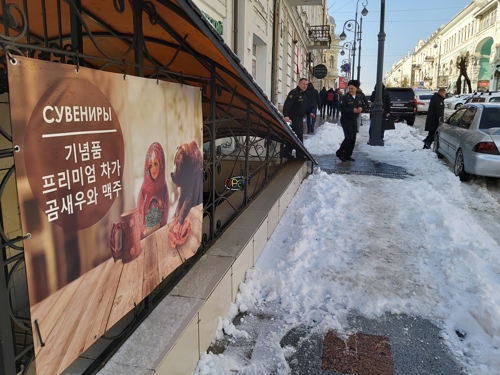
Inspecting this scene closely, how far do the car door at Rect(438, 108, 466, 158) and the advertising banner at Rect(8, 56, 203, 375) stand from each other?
26.7ft

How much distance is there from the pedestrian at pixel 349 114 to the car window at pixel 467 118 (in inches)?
83.1

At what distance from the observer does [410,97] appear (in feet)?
72.1

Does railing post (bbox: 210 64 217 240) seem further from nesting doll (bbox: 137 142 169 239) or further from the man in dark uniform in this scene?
the man in dark uniform

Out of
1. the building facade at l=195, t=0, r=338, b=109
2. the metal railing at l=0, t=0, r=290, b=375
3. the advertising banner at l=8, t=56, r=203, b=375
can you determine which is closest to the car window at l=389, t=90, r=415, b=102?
the building facade at l=195, t=0, r=338, b=109

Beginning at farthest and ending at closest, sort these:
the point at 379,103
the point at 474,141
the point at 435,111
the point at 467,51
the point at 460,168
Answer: the point at 467,51 < the point at 379,103 < the point at 435,111 < the point at 460,168 < the point at 474,141

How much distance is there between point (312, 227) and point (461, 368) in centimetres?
257

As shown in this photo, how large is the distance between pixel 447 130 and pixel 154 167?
8945 mm

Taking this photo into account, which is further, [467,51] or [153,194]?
[467,51]

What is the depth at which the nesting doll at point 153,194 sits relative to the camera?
2.34 metres

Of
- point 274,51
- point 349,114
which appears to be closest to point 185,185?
point 349,114

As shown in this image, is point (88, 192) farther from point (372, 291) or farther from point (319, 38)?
point (319, 38)

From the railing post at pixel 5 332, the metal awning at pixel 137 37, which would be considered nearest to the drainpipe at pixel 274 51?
the metal awning at pixel 137 37

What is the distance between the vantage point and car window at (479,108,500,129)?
26.9 ft

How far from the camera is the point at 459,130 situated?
8875mm
